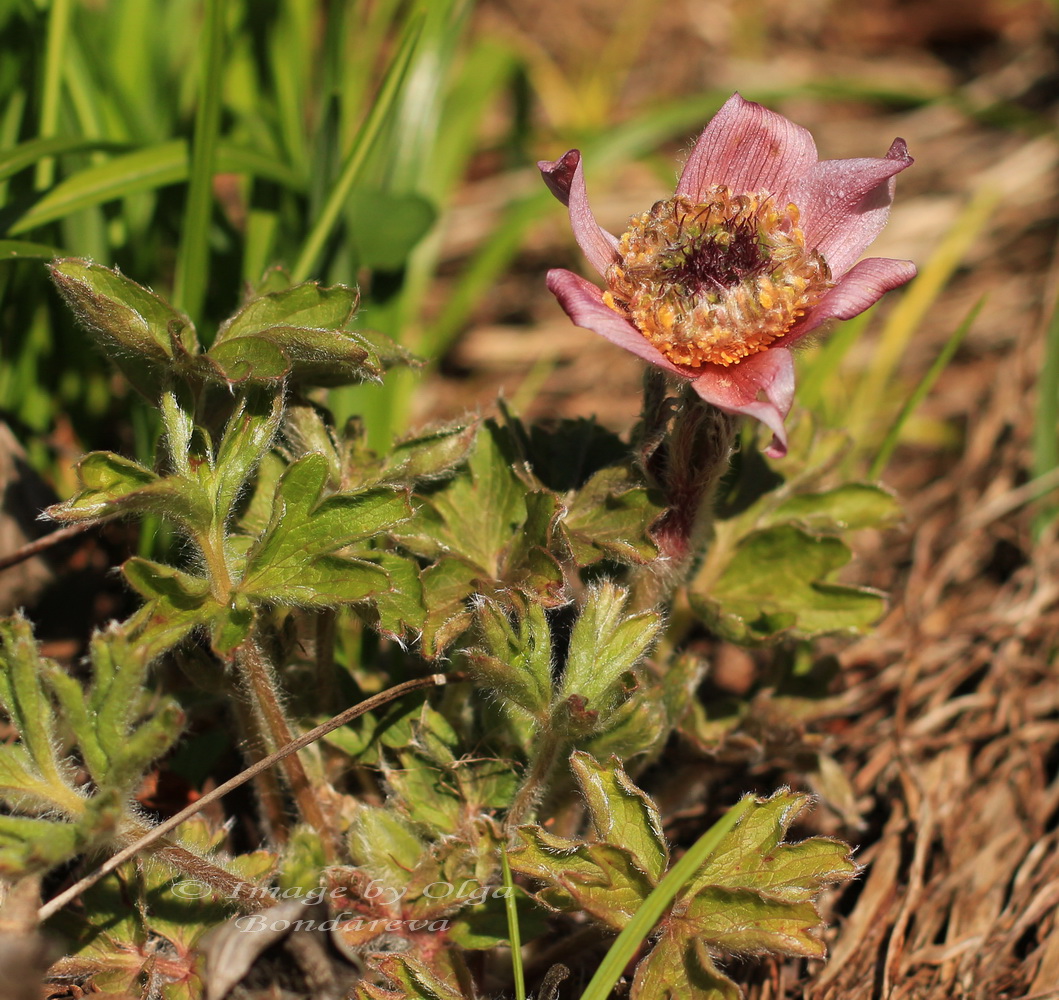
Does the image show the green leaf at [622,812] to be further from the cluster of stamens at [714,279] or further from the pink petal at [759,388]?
the cluster of stamens at [714,279]

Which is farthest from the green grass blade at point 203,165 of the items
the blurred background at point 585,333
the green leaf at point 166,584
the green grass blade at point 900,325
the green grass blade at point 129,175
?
the green grass blade at point 900,325

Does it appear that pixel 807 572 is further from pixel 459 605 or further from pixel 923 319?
pixel 923 319

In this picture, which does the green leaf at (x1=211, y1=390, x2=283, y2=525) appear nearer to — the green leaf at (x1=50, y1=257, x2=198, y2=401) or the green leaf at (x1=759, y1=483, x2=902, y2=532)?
the green leaf at (x1=50, y1=257, x2=198, y2=401)

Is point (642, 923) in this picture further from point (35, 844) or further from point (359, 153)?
point (359, 153)

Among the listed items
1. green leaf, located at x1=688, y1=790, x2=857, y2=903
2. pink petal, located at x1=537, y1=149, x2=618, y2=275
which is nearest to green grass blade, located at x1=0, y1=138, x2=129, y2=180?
pink petal, located at x1=537, y1=149, x2=618, y2=275

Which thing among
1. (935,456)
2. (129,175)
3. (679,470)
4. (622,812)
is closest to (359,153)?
(129,175)

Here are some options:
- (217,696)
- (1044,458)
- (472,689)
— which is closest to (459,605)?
(472,689)

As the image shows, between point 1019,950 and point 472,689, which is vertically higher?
point 472,689
